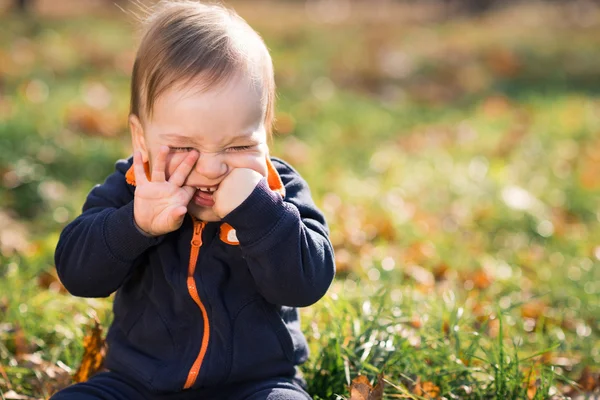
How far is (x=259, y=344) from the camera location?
7.39ft

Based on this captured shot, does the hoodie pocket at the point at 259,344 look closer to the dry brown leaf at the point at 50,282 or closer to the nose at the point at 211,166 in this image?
the nose at the point at 211,166

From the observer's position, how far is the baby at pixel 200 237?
2.10 m

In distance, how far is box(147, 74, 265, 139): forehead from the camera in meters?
2.07

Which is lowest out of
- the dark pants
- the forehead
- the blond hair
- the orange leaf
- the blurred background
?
the blurred background

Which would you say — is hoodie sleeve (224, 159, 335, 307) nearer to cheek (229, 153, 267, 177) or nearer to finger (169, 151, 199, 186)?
cheek (229, 153, 267, 177)

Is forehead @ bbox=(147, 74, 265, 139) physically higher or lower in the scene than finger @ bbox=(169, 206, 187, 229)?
higher

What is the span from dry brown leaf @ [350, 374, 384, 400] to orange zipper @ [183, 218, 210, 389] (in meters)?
0.44

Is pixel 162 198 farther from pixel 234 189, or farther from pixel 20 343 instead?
pixel 20 343

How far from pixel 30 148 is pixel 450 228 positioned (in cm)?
267

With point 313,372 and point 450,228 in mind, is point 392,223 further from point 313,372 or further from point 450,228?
point 313,372

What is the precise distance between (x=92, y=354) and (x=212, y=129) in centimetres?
99

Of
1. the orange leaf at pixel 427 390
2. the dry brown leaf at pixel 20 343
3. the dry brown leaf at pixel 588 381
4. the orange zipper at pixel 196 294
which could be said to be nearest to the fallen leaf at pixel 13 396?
the dry brown leaf at pixel 20 343

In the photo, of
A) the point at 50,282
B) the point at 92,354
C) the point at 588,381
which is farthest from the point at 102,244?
the point at 588,381

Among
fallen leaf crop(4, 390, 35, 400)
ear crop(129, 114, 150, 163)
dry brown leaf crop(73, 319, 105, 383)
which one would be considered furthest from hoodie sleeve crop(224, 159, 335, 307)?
fallen leaf crop(4, 390, 35, 400)
